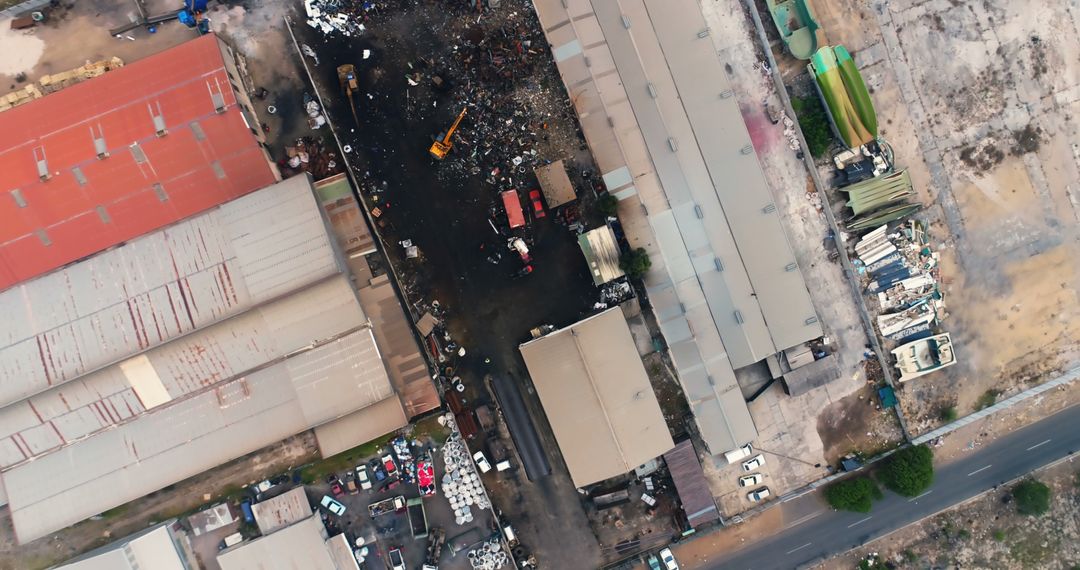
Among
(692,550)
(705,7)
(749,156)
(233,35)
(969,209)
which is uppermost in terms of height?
(233,35)

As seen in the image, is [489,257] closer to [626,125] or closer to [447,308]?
[447,308]

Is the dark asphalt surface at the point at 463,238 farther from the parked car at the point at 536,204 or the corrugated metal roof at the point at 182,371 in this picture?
the corrugated metal roof at the point at 182,371

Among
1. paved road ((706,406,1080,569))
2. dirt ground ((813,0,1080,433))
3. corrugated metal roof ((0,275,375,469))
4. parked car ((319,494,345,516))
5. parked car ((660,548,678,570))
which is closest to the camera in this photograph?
corrugated metal roof ((0,275,375,469))

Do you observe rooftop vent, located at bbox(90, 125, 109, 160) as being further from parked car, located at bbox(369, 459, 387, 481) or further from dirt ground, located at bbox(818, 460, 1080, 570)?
dirt ground, located at bbox(818, 460, 1080, 570)

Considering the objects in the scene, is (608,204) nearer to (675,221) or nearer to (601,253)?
(601,253)

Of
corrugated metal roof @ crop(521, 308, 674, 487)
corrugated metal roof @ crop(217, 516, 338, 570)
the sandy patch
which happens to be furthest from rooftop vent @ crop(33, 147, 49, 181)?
corrugated metal roof @ crop(521, 308, 674, 487)

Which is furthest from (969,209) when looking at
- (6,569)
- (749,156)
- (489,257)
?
(6,569)
